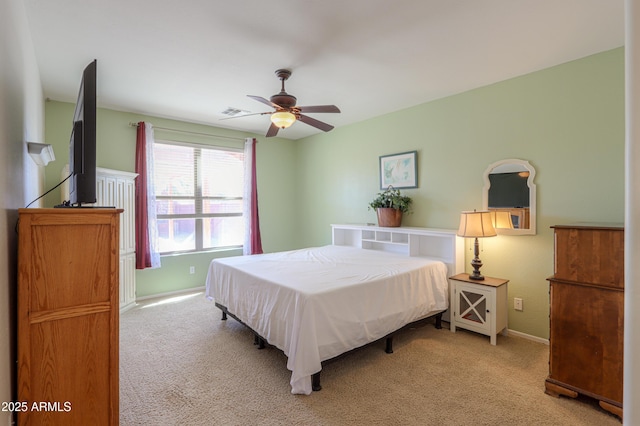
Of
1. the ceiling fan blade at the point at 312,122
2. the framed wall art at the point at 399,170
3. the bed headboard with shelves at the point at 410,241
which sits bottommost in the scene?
the bed headboard with shelves at the point at 410,241

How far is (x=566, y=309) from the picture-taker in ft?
6.95

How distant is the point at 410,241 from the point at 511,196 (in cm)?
120

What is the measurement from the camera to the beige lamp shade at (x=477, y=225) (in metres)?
3.03

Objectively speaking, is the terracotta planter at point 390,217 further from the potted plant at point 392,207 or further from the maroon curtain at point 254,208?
the maroon curtain at point 254,208

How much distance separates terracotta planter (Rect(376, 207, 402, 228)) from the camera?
402 cm

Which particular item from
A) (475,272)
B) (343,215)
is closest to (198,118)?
(343,215)

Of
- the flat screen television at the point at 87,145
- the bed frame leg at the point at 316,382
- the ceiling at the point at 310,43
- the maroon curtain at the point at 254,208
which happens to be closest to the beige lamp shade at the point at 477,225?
the ceiling at the point at 310,43

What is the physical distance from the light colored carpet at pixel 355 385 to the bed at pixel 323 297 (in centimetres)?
24

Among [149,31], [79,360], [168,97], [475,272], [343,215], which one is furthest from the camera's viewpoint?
[343,215]

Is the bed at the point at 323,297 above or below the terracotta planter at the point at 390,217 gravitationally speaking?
below

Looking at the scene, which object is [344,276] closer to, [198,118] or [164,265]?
[164,265]

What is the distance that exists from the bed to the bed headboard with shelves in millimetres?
79

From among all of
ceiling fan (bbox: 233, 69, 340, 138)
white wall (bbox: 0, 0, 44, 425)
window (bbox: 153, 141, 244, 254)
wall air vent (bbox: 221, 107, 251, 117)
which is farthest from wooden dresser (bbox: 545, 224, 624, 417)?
window (bbox: 153, 141, 244, 254)

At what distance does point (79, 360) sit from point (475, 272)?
3.31 m
